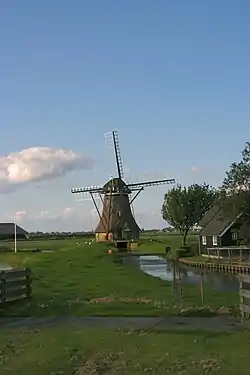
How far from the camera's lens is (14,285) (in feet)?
72.0

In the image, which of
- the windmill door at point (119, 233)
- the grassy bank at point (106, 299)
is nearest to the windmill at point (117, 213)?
the windmill door at point (119, 233)

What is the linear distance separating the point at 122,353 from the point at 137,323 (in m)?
4.17

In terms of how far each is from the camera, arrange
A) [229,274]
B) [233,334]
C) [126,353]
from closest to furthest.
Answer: [126,353], [233,334], [229,274]

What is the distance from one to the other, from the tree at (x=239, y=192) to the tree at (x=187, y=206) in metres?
49.0

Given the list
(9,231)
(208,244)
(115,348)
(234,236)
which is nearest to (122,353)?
(115,348)

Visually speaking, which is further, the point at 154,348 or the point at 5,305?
the point at 5,305

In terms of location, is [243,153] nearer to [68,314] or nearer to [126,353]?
[68,314]

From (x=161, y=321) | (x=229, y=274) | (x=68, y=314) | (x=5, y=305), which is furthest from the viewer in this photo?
(x=229, y=274)

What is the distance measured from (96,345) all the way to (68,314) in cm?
574

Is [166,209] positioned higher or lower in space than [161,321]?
higher

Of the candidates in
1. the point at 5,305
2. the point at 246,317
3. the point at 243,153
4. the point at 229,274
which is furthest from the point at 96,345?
the point at 243,153

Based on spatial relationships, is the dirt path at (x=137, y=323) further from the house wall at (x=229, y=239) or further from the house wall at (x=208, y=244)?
the house wall at (x=208, y=244)

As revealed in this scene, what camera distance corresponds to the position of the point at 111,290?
26109 millimetres

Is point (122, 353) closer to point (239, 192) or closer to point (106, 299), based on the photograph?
point (106, 299)
